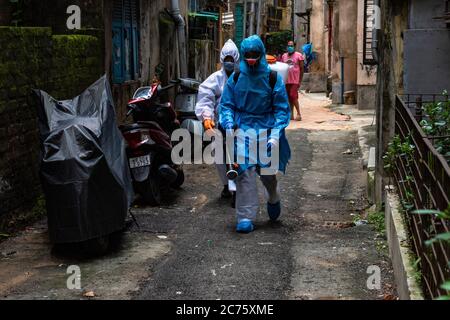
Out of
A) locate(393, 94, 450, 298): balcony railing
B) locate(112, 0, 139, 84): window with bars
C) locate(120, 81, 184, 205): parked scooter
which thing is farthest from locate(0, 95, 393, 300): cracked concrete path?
locate(112, 0, 139, 84): window with bars

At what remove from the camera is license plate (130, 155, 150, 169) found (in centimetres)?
768

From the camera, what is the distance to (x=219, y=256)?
5852mm

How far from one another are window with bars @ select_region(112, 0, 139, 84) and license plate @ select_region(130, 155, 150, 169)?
3754 millimetres

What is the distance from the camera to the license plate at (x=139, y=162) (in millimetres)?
7676

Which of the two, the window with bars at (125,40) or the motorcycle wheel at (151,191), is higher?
the window with bars at (125,40)

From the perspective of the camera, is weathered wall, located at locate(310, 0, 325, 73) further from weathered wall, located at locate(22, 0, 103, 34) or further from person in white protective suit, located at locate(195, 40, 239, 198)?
person in white protective suit, located at locate(195, 40, 239, 198)

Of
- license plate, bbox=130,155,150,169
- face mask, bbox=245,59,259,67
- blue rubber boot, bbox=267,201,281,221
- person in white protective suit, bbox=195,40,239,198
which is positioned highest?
face mask, bbox=245,59,259,67

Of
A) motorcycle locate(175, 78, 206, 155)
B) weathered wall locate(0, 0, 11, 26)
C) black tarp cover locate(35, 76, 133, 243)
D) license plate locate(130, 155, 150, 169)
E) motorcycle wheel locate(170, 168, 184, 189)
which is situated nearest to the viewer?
black tarp cover locate(35, 76, 133, 243)

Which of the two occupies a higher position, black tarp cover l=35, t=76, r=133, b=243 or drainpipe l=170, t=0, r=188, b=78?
drainpipe l=170, t=0, r=188, b=78

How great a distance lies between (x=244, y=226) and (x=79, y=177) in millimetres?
1719

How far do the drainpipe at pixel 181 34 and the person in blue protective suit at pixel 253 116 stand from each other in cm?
867

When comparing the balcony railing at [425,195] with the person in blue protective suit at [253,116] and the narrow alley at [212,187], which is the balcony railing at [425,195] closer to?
the narrow alley at [212,187]

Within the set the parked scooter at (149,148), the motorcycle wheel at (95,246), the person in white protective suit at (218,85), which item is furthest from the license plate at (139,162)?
the motorcycle wheel at (95,246)

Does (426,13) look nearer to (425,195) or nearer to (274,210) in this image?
(274,210)
